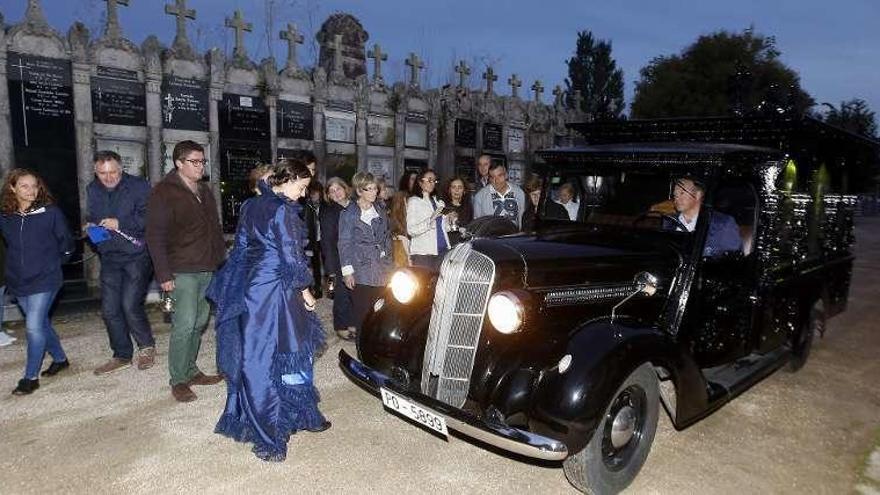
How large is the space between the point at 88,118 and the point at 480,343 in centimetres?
692

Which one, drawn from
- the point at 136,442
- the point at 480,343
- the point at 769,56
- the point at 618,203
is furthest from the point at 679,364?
the point at 769,56

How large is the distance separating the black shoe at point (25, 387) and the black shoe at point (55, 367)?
1.07 feet

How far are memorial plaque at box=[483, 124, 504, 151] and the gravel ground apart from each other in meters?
8.08

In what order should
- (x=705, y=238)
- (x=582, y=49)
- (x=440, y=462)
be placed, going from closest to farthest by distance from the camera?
1. (x=440, y=462)
2. (x=705, y=238)
3. (x=582, y=49)

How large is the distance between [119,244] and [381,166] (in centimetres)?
618

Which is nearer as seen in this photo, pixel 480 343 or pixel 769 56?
pixel 480 343

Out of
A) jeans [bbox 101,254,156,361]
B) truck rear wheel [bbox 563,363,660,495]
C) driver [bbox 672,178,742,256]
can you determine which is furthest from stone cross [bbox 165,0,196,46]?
truck rear wheel [bbox 563,363,660,495]

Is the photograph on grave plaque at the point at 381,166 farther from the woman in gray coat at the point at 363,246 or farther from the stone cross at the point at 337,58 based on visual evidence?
the woman in gray coat at the point at 363,246

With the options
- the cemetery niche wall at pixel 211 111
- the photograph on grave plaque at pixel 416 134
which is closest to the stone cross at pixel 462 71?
the cemetery niche wall at pixel 211 111

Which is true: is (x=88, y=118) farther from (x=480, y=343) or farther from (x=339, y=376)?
(x=480, y=343)

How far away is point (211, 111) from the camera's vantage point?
27.0 ft

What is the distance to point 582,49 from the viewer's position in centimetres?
3022

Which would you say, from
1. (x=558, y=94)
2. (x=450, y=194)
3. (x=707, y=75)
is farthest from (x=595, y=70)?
(x=450, y=194)

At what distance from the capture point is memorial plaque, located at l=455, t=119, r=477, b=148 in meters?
11.3
